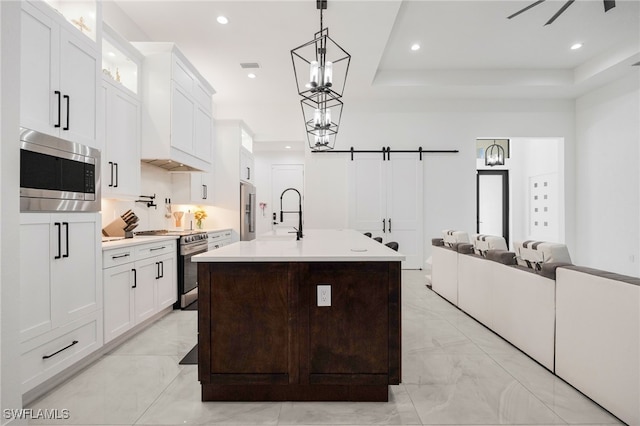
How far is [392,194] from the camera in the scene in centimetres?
661

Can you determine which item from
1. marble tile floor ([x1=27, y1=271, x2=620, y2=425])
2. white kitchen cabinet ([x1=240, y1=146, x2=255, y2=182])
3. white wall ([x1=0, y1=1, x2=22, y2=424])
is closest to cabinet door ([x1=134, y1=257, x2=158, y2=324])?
marble tile floor ([x1=27, y1=271, x2=620, y2=425])

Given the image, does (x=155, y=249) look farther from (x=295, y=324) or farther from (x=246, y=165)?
(x=246, y=165)

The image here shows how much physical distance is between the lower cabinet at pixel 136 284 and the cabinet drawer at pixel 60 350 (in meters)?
0.14

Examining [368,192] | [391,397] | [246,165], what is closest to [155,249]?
[391,397]

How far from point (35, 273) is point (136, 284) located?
42.9 inches

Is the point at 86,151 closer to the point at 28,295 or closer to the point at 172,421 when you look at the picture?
the point at 28,295

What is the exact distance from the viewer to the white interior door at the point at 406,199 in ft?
21.7

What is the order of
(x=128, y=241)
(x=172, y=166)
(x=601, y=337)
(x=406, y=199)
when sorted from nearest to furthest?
(x=601, y=337) < (x=128, y=241) < (x=172, y=166) < (x=406, y=199)

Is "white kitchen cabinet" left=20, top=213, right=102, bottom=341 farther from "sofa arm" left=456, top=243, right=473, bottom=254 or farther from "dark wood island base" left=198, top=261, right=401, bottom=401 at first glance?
"sofa arm" left=456, top=243, right=473, bottom=254

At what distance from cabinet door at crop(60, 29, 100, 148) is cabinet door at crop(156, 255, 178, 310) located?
1.50 metres

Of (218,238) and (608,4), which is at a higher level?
(608,4)

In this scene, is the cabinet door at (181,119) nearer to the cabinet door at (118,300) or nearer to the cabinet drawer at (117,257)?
the cabinet drawer at (117,257)

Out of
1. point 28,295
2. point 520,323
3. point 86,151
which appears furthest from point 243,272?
point 520,323

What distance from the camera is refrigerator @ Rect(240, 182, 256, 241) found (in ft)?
18.9
